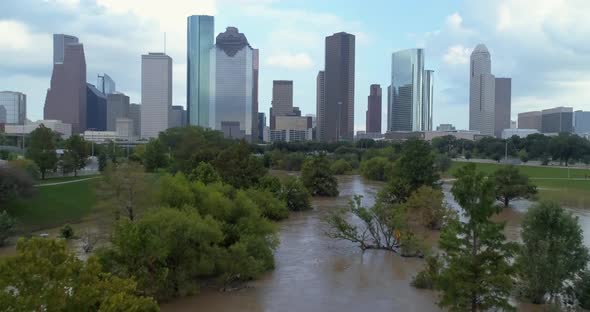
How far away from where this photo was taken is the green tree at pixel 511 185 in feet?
156

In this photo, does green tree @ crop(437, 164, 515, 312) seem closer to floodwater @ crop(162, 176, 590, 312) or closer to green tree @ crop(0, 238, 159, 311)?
floodwater @ crop(162, 176, 590, 312)

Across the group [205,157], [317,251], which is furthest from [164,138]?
[317,251]

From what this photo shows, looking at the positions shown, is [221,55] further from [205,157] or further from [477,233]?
[477,233]

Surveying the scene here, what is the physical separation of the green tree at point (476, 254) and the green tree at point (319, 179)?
3999 cm

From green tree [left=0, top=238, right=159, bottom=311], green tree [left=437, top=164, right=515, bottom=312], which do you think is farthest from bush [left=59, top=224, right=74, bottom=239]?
green tree [left=437, top=164, right=515, bottom=312]

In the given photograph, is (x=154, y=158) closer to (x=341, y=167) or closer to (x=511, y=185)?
(x=341, y=167)

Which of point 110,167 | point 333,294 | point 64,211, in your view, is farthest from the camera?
point 64,211

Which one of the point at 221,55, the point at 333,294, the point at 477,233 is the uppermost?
the point at 221,55

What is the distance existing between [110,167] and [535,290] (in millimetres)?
24041

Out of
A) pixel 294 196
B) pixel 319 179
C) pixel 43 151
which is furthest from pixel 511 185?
pixel 43 151

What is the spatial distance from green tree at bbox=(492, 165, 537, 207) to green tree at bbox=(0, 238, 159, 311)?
42734 mm

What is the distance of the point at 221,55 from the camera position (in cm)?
19988

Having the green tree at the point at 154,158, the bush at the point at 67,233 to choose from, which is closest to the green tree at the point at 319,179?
the green tree at the point at 154,158

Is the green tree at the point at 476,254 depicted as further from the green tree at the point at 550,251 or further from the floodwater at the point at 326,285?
the green tree at the point at 550,251
